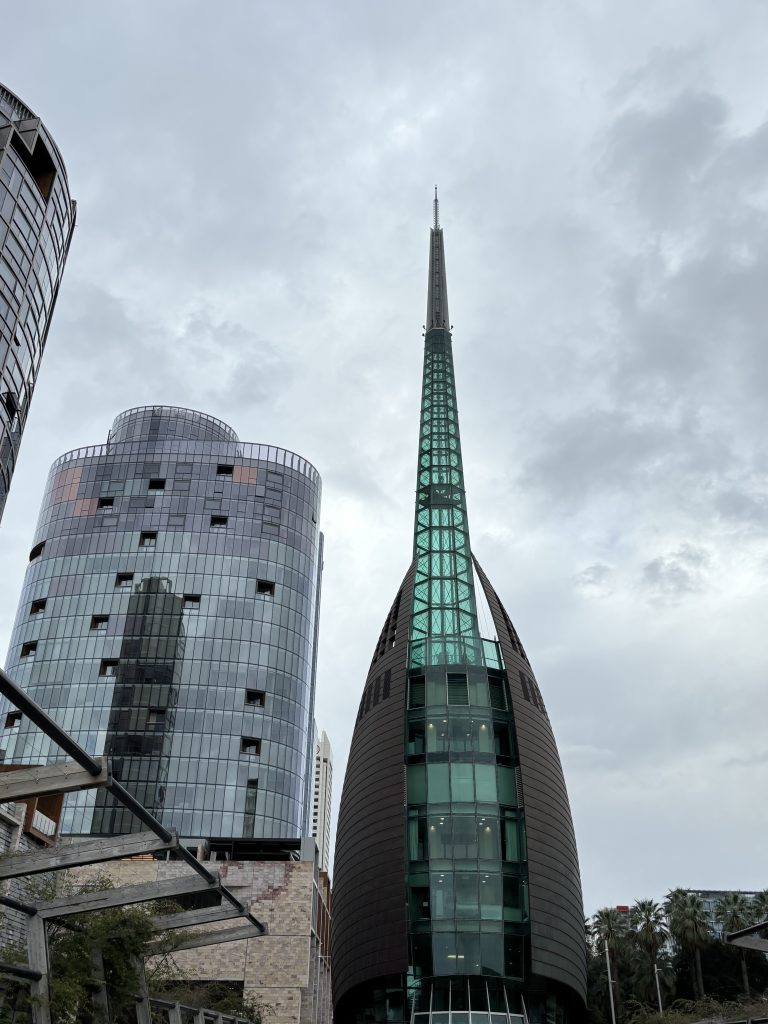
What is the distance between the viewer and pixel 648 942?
75.9m

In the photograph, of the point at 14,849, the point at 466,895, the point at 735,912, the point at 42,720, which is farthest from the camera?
the point at 735,912

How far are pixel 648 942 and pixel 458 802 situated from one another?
97.5ft

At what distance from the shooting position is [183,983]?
39.3 meters

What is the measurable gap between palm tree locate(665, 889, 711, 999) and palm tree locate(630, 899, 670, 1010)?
1.23 metres

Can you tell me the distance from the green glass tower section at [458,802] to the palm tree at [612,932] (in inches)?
1126

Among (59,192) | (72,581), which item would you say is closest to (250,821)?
(72,581)

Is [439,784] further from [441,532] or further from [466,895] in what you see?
[441,532]

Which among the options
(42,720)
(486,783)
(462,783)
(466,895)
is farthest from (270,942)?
(42,720)

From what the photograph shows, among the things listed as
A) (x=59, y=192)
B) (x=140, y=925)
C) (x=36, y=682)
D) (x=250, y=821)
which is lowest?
(x=140, y=925)

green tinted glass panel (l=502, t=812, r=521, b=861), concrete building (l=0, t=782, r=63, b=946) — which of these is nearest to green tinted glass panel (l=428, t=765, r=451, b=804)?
green tinted glass panel (l=502, t=812, r=521, b=861)

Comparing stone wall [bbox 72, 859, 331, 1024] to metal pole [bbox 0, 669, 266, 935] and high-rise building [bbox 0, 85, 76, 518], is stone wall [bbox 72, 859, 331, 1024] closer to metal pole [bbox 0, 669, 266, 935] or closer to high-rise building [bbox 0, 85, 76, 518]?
high-rise building [bbox 0, 85, 76, 518]

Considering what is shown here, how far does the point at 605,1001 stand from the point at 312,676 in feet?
140

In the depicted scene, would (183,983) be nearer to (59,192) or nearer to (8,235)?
(8,235)

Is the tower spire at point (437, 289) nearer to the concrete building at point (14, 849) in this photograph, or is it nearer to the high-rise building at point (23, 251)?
the high-rise building at point (23, 251)
